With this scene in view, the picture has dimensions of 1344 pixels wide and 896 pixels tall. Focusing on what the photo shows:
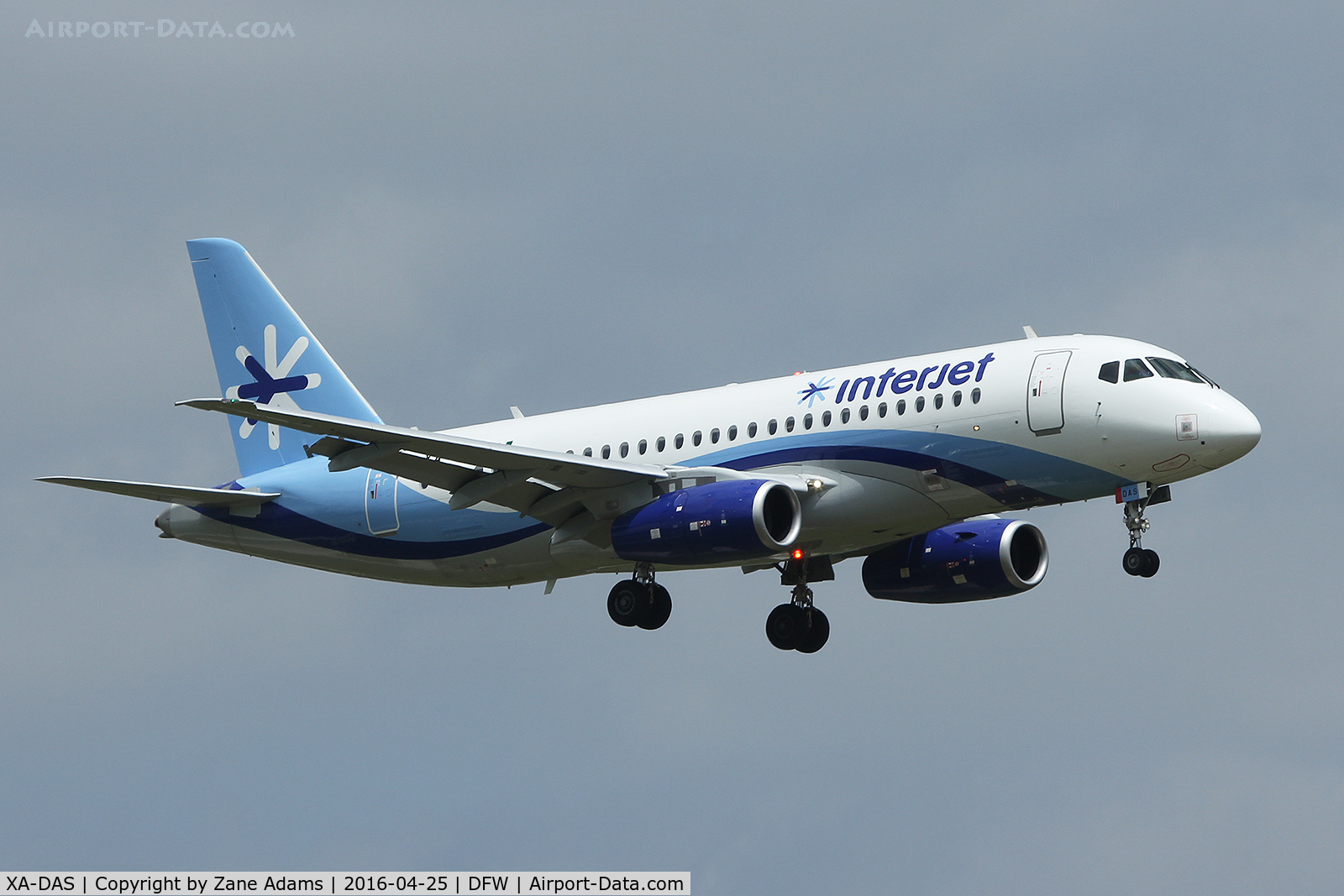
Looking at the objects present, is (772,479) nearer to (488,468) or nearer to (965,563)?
(488,468)

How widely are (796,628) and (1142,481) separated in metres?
10.3

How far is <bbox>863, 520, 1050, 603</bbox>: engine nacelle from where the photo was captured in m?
44.3

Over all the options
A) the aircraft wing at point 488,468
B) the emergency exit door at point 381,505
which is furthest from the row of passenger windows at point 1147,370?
the emergency exit door at point 381,505

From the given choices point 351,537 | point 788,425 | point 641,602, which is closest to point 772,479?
point 788,425

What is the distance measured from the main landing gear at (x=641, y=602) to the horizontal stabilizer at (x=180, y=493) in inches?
382

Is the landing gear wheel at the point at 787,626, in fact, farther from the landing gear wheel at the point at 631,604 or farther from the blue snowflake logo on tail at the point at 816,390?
the blue snowflake logo on tail at the point at 816,390

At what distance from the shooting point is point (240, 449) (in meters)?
49.9

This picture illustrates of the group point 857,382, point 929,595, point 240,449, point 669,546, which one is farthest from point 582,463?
point 240,449

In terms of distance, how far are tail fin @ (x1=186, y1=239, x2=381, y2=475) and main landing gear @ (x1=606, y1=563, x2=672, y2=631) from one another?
1014 cm

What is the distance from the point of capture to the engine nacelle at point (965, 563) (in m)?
44.3

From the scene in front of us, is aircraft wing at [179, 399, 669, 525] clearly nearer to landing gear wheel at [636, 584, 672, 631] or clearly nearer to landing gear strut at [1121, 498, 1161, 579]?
landing gear wheel at [636, 584, 672, 631]

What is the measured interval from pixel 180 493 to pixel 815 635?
15.2 meters

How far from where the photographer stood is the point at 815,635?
45.8 metres

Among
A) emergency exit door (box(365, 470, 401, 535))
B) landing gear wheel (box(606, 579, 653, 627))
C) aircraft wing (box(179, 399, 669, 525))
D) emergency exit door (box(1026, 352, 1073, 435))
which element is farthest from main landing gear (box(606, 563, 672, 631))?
emergency exit door (box(1026, 352, 1073, 435))
